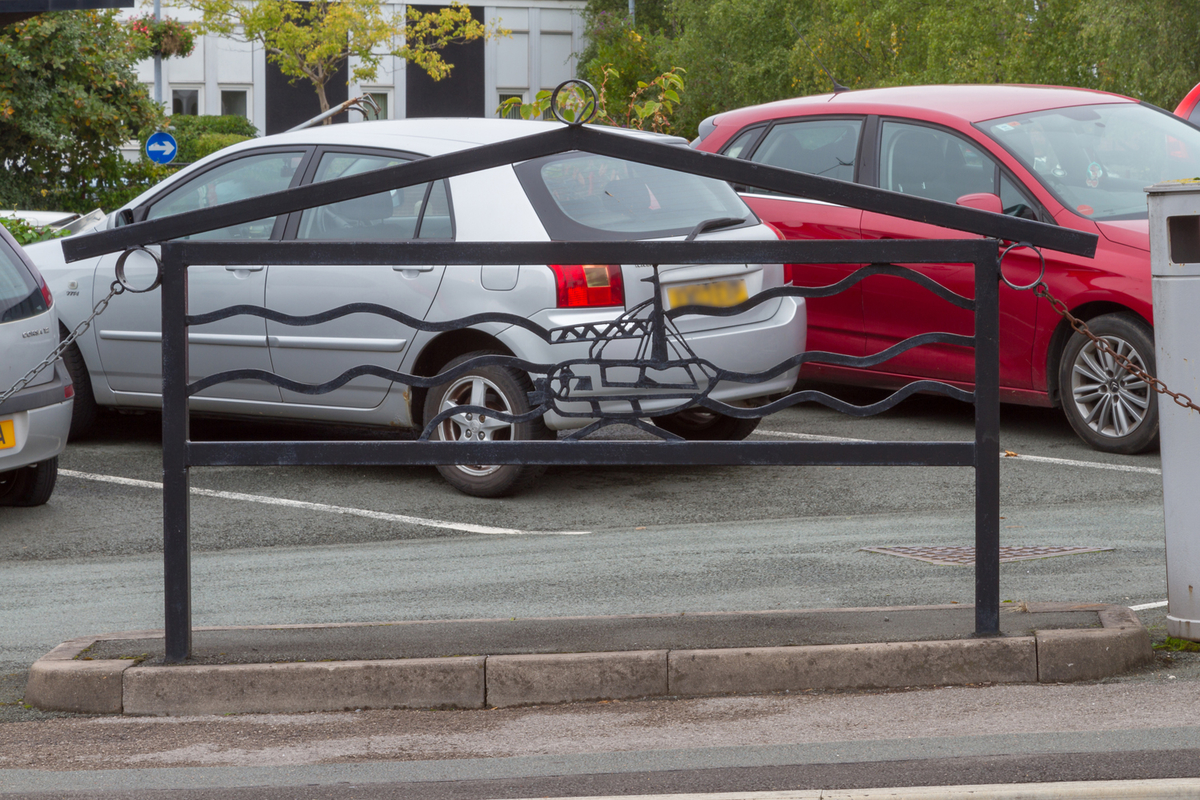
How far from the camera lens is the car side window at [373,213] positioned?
24.6ft

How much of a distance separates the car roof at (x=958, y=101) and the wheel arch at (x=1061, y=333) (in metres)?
1.36

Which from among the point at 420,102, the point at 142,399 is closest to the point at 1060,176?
the point at 142,399

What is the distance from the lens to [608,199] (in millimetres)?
7375

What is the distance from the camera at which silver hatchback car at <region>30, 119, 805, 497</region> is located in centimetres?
715

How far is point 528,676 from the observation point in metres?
4.42

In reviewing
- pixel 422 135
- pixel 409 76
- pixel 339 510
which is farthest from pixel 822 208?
pixel 409 76

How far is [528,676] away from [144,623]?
1.77m

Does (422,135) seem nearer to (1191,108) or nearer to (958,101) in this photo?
(958,101)

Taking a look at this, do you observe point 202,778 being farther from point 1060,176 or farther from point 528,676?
point 1060,176

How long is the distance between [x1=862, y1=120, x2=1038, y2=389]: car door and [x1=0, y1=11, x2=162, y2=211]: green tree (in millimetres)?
14080

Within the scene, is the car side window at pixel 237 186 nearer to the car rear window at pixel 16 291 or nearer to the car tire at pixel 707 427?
the car rear window at pixel 16 291

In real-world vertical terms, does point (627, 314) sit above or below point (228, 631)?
above

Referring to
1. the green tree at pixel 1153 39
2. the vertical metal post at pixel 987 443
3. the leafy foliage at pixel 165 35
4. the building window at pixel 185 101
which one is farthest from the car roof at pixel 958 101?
the building window at pixel 185 101

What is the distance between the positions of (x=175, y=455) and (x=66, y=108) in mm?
17561
